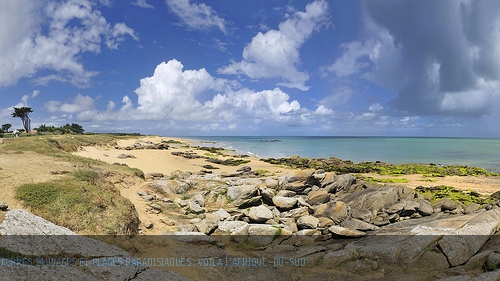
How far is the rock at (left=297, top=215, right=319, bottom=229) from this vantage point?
51.4 ft

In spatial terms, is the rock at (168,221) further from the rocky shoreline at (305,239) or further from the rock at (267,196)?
the rock at (267,196)

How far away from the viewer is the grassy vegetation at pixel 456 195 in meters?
20.6

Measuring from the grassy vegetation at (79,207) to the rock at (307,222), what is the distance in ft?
30.9

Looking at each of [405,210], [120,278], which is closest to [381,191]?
[405,210]

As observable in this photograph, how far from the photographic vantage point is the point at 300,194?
23391 millimetres

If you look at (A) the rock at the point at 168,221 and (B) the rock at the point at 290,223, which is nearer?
(B) the rock at the point at 290,223

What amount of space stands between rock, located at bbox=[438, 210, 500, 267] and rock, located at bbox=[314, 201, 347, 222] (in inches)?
240

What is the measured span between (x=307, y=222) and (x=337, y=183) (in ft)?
27.2

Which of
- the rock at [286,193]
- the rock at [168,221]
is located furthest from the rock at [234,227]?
the rock at [286,193]

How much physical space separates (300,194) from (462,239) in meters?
13.1

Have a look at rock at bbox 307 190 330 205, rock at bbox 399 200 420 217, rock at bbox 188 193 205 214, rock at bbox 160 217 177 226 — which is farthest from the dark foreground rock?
rock at bbox 399 200 420 217

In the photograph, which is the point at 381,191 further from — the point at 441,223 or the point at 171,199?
the point at 171,199

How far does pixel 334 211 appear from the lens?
17.2 meters

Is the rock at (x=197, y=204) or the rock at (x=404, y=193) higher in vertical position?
the rock at (x=404, y=193)
